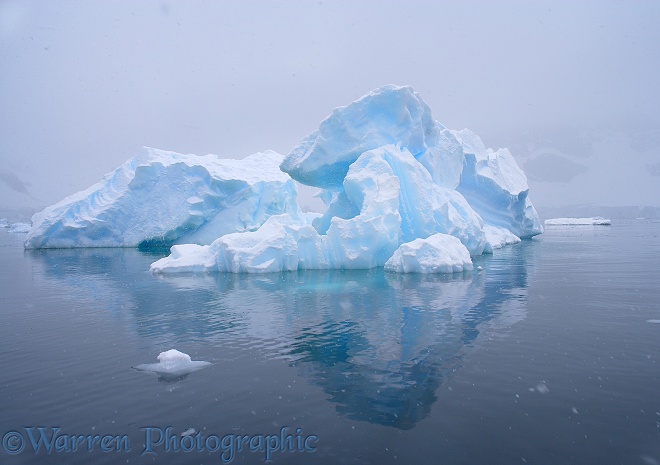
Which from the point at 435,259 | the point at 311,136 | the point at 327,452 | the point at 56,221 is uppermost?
the point at 311,136

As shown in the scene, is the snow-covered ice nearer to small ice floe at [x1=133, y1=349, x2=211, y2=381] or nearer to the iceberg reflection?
small ice floe at [x1=133, y1=349, x2=211, y2=381]

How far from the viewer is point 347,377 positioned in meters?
6.20

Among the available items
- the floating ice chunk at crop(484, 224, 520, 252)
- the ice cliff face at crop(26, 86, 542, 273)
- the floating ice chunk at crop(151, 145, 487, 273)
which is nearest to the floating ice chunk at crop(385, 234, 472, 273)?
the ice cliff face at crop(26, 86, 542, 273)

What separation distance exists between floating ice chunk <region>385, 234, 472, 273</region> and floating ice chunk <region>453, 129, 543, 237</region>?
1330 centimetres

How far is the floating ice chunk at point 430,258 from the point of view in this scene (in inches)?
637

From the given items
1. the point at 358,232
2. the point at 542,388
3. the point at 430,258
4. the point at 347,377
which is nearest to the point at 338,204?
the point at 358,232

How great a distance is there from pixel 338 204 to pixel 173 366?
15.7 meters

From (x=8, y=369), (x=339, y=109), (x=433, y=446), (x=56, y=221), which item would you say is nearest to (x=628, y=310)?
(x=433, y=446)

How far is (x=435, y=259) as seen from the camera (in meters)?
16.2

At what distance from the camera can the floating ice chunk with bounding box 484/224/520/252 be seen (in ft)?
94.0

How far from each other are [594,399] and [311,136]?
17.1 meters

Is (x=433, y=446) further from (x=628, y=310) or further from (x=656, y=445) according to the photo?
(x=628, y=310)

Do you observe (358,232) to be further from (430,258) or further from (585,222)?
(585,222)

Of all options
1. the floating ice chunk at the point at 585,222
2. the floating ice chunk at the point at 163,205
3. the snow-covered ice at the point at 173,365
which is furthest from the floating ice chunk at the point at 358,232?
the floating ice chunk at the point at 585,222
